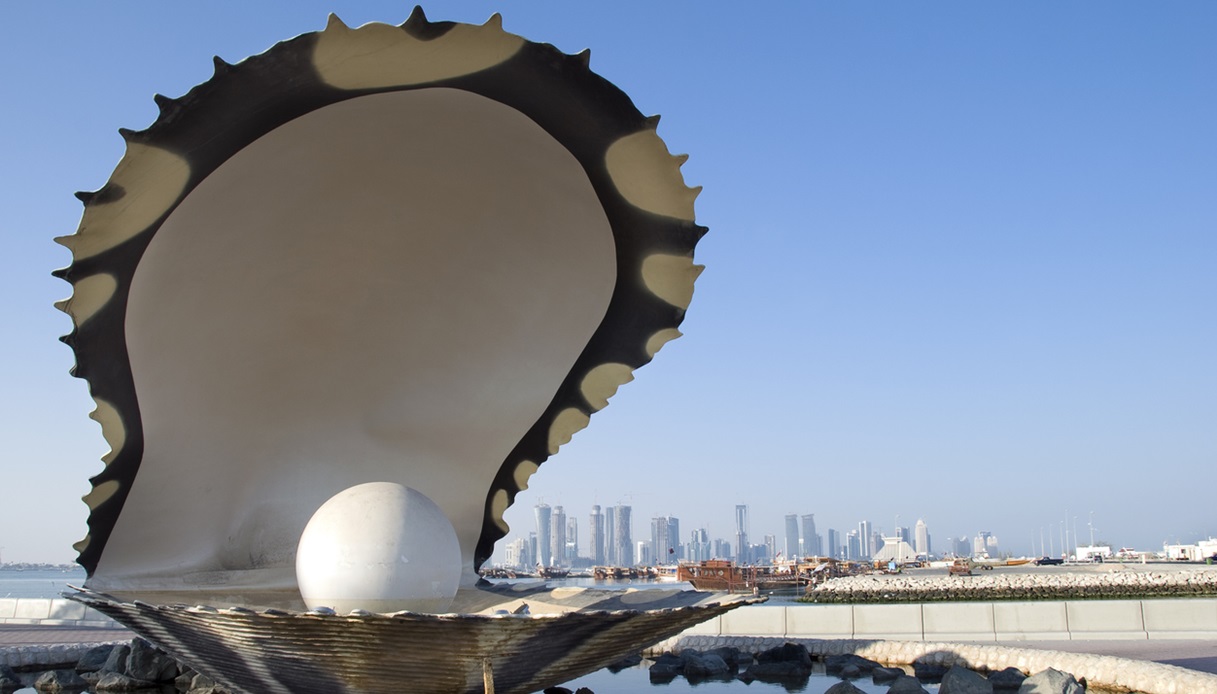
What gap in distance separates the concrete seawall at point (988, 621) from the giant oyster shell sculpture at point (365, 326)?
17.0ft

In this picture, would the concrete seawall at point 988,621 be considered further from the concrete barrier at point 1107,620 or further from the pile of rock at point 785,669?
the pile of rock at point 785,669

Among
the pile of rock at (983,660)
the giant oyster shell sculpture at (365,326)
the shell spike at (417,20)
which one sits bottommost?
the pile of rock at (983,660)

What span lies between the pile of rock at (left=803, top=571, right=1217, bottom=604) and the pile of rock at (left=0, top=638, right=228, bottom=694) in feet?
70.6

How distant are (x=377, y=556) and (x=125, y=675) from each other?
16.6ft

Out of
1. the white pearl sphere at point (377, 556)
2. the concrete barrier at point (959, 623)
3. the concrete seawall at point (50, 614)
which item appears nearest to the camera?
the white pearl sphere at point (377, 556)

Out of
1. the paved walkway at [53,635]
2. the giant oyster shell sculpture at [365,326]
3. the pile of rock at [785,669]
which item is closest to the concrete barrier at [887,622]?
the pile of rock at [785,669]

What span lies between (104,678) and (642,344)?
7.13 m

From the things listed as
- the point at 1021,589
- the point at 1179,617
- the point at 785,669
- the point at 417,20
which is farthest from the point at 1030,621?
the point at 1021,589

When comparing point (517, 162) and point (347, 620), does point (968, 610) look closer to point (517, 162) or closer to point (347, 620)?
point (517, 162)

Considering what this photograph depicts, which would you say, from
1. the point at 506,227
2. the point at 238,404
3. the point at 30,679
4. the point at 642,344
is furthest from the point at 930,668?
the point at 30,679

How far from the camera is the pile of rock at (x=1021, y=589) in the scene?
27.0 meters

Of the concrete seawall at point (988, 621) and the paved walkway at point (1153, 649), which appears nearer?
the paved walkway at point (1153, 649)

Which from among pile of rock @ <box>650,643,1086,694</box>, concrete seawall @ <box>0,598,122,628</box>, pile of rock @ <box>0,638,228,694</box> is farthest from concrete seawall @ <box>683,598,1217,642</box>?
concrete seawall @ <box>0,598,122,628</box>

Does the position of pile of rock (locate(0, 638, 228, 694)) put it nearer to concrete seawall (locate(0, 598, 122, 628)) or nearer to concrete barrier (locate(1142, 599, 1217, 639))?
concrete seawall (locate(0, 598, 122, 628))
